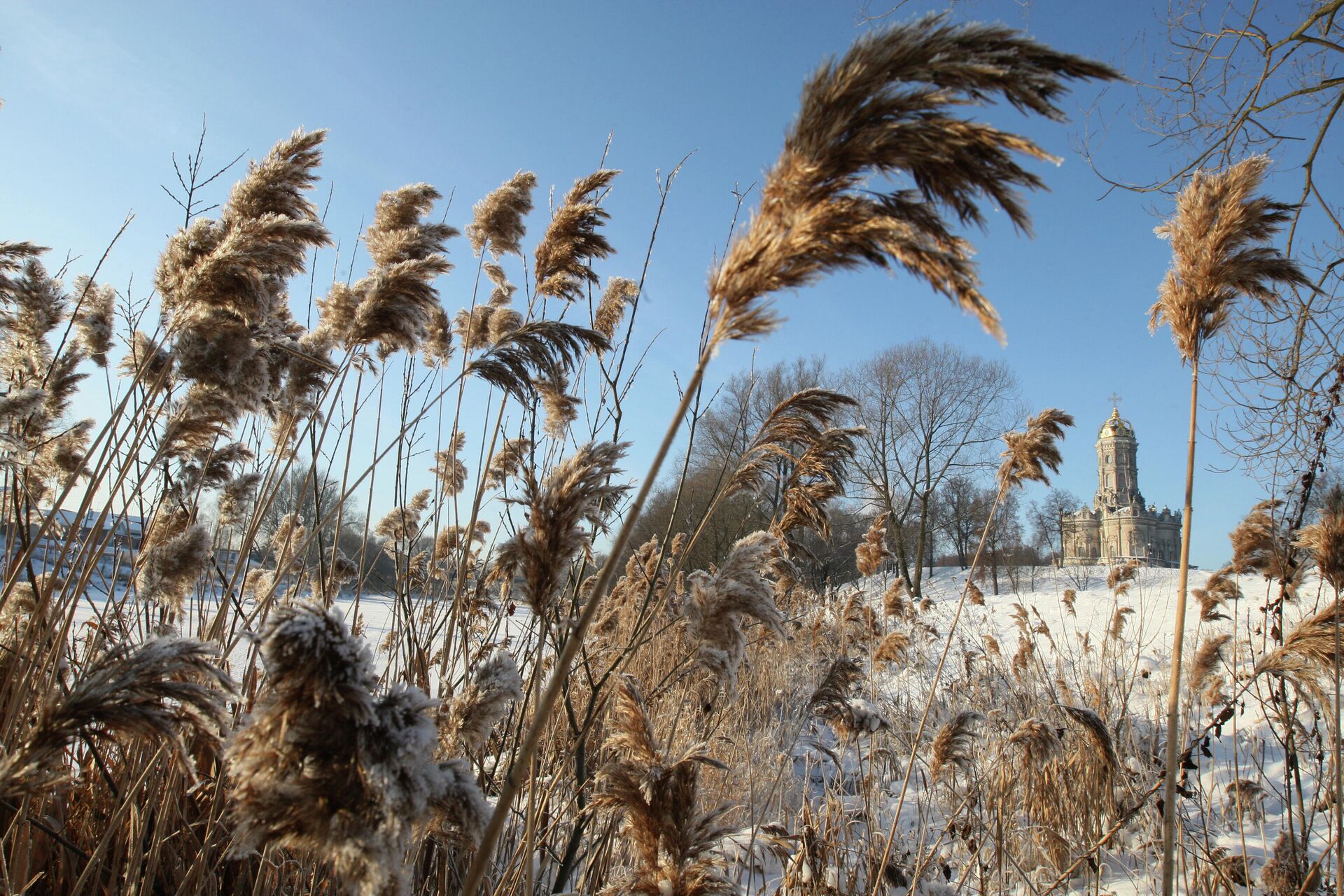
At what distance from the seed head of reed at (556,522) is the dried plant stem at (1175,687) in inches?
53.9

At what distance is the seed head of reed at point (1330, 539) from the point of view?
8.25ft

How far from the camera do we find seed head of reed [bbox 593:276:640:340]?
4.06 m

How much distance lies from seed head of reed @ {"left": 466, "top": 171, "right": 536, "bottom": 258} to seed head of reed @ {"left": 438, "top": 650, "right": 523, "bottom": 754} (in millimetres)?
2801

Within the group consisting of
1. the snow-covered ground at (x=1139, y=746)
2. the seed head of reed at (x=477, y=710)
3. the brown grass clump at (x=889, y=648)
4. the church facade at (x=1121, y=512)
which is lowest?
the snow-covered ground at (x=1139, y=746)

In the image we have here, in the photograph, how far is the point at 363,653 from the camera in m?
0.82

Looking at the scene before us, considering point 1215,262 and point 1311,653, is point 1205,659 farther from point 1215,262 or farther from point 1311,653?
point 1215,262

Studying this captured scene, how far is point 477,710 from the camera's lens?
149 cm

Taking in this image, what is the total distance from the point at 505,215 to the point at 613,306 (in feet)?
2.63

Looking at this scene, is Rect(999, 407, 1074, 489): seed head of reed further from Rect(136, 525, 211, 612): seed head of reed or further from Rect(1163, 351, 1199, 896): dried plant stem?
Rect(136, 525, 211, 612): seed head of reed

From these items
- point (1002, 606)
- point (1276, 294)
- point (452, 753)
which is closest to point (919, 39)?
point (452, 753)

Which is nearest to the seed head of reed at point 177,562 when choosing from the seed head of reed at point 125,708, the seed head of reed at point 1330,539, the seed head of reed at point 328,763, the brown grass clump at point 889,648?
the seed head of reed at point 125,708

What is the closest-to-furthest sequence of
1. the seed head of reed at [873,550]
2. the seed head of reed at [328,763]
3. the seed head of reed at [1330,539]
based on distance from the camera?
the seed head of reed at [328,763] < the seed head of reed at [1330,539] < the seed head of reed at [873,550]

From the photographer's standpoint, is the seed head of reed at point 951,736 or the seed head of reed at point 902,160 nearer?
the seed head of reed at point 902,160

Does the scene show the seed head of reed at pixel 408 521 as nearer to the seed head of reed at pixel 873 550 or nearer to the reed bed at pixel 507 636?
the reed bed at pixel 507 636
